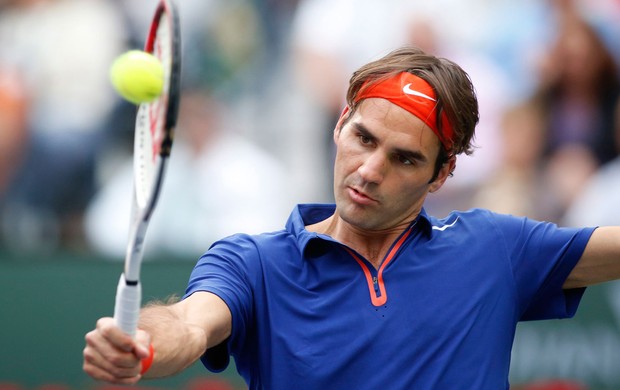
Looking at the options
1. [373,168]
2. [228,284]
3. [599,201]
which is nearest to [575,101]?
[599,201]

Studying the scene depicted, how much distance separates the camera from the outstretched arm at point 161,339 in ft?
8.92

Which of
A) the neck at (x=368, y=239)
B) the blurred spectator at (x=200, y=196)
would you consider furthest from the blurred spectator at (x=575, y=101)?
the neck at (x=368, y=239)

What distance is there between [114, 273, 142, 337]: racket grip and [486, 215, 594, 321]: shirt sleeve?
4.99 ft

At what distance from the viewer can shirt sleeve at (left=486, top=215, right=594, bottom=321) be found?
12.5 ft

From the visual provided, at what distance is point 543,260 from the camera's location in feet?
12.5

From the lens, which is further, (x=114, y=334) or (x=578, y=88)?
(x=578, y=88)

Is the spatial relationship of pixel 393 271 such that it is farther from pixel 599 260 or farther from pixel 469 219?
pixel 599 260

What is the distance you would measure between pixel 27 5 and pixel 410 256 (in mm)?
6449

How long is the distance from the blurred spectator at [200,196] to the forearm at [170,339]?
184 inches

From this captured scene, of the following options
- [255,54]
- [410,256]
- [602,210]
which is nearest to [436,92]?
[410,256]

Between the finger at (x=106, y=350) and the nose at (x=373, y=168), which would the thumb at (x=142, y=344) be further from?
the nose at (x=373, y=168)

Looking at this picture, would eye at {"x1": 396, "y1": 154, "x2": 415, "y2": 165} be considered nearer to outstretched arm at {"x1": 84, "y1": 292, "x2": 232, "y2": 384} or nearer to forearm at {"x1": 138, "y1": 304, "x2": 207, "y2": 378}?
outstretched arm at {"x1": 84, "y1": 292, "x2": 232, "y2": 384}

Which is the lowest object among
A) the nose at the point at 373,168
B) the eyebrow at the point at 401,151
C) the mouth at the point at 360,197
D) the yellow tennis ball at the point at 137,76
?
the mouth at the point at 360,197

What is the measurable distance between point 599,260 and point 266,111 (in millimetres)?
5533
